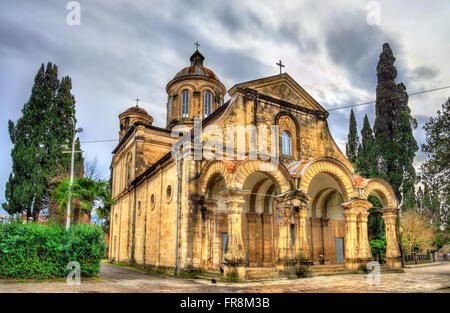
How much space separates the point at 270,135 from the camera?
19.7 metres

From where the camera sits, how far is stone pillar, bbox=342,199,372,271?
17.7 m

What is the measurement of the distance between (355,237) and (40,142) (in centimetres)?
2534

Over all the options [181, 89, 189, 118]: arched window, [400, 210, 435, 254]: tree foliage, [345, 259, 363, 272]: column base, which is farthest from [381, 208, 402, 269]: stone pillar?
[181, 89, 189, 118]: arched window

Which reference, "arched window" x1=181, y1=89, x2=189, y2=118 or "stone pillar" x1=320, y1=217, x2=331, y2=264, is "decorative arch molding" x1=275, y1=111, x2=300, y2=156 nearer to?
"stone pillar" x1=320, y1=217, x2=331, y2=264

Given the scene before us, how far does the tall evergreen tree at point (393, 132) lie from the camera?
1326 inches

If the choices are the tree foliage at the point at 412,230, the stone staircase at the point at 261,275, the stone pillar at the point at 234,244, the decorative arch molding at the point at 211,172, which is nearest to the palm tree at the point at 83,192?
the decorative arch molding at the point at 211,172

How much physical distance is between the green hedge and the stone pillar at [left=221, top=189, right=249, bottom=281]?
562 centimetres

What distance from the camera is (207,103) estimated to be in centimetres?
3019

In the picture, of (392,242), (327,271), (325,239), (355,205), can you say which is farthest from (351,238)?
(325,239)

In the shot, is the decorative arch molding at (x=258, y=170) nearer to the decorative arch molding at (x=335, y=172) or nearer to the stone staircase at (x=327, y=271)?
the decorative arch molding at (x=335, y=172)

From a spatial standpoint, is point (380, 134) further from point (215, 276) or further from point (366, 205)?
point (215, 276)
